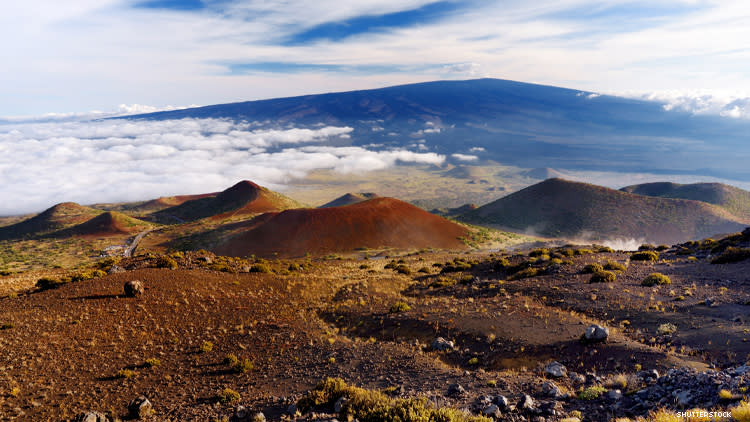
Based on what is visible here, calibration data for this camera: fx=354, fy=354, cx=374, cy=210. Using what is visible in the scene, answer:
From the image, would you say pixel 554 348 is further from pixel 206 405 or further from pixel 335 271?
pixel 335 271

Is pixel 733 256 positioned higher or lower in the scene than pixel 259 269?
higher

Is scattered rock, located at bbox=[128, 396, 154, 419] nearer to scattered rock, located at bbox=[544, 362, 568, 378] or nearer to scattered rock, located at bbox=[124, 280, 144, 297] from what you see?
scattered rock, located at bbox=[124, 280, 144, 297]

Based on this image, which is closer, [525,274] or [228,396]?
[228,396]

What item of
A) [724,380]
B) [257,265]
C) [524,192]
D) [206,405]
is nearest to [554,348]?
[724,380]

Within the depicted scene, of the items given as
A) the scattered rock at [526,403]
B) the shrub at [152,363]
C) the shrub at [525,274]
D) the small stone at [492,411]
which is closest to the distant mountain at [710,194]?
the shrub at [525,274]

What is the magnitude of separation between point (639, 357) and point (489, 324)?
515cm

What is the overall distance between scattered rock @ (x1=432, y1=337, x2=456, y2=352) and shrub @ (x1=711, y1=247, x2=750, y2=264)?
65.8 ft

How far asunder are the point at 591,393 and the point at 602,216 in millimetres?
95721

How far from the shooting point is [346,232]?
57.8 metres

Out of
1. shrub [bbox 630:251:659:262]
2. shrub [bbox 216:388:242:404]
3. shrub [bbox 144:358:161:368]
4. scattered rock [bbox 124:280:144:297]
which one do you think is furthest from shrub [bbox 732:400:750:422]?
shrub [bbox 630:251:659:262]

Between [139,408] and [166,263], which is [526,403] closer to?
[139,408]

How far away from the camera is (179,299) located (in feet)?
57.2

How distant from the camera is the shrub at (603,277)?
1975 cm

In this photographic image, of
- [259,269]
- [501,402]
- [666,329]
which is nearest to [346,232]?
[259,269]
